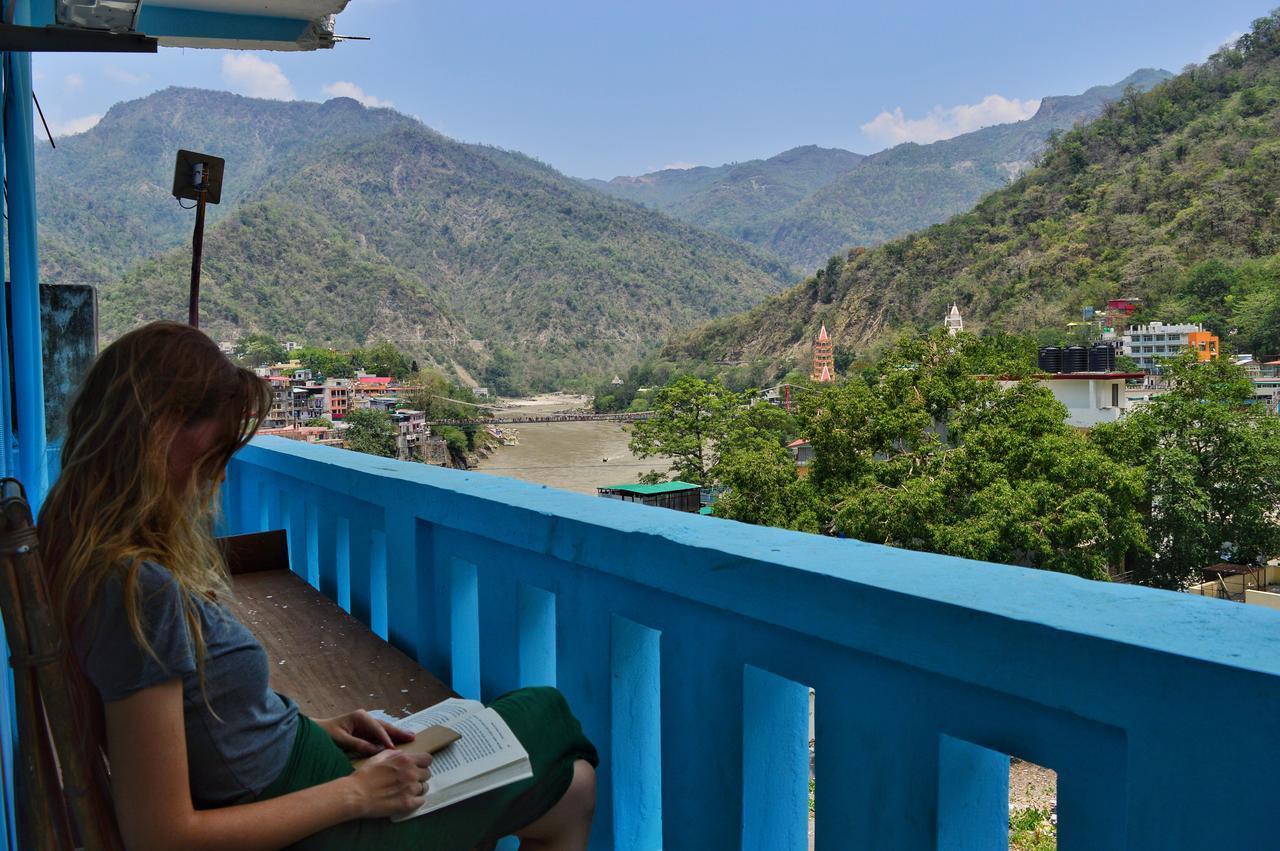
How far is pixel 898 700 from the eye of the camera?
2.30 feet

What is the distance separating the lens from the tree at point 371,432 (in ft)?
90.3

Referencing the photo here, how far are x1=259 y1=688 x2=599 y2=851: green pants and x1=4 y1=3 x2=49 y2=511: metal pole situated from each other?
3.35ft

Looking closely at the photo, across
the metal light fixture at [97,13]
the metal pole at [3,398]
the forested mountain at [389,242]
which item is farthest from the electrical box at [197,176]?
the forested mountain at [389,242]

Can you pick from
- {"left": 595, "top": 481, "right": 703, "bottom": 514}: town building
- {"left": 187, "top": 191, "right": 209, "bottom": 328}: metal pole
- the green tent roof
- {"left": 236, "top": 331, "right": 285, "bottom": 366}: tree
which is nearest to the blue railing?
{"left": 187, "top": 191, "right": 209, "bottom": 328}: metal pole

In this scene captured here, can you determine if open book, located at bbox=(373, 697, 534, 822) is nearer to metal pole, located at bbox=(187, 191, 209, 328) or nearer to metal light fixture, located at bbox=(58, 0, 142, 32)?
metal light fixture, located at bbox=(58, 0, 142, 32)

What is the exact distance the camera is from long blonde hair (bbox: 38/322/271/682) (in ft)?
2.22

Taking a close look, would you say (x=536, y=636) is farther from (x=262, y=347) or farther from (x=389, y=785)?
(x=262, y=347)

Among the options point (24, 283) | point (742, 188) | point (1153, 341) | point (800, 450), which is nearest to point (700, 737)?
point (24, 283)

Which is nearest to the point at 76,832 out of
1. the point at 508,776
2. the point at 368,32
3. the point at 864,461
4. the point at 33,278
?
the point at 508,776

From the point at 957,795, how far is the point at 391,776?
45cm

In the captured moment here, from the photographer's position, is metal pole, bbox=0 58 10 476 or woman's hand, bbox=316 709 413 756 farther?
metal pole, bbox=0 58 10 476

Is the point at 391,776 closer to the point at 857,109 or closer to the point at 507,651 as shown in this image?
the point at 507,651

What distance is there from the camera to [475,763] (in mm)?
846

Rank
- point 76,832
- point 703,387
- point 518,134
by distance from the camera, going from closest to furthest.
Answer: point 76,832, point 703,387, point 518,134
